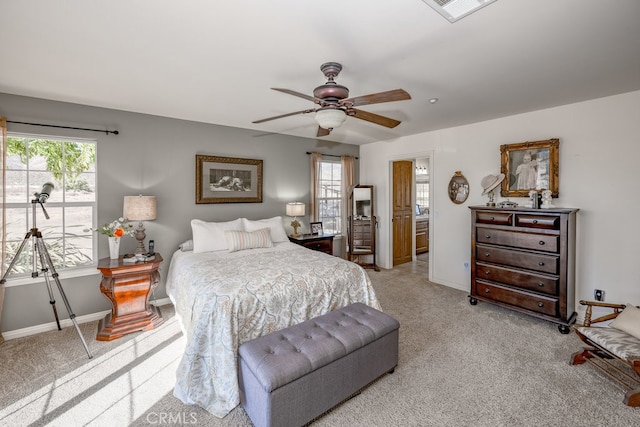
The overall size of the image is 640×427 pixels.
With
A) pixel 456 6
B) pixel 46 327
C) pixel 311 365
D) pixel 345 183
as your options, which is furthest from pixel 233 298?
pixel 345 183

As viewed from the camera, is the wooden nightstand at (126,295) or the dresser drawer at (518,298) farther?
the dresser drawer at (518,298)

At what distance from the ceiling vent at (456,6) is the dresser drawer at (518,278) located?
297cm

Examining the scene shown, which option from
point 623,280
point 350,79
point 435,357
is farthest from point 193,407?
point 623,280

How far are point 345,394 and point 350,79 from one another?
100 inches

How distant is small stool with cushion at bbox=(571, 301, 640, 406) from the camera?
2047 millimetres

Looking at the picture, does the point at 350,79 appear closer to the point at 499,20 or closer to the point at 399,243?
the point at 499,20

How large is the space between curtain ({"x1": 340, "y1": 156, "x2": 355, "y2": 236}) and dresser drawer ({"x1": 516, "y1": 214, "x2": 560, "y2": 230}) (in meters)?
2.99

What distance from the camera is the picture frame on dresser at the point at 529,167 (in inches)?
137

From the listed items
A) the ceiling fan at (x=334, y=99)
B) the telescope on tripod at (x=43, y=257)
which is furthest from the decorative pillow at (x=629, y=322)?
the telescope on tripod at (x=43, y=257)

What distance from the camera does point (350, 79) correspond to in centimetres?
257

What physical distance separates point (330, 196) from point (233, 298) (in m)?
3.76

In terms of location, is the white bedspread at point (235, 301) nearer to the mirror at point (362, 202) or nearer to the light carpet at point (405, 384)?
the light carpet at point (405, 384)

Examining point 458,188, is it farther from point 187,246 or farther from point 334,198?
point 187,246

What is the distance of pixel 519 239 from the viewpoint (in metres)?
3.40
